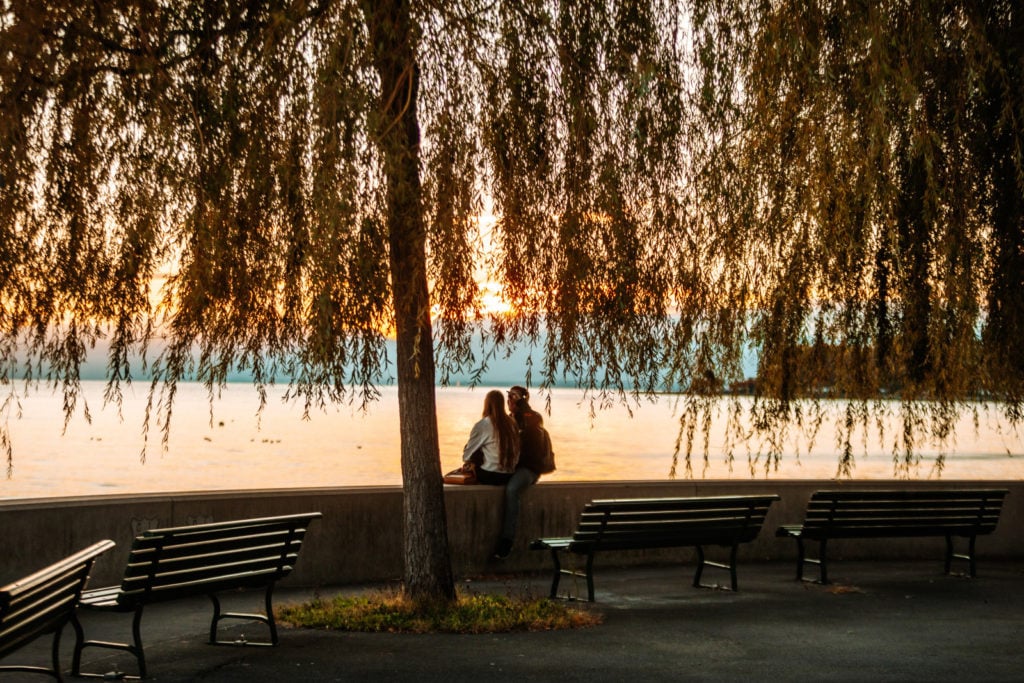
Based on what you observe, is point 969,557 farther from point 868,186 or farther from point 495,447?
point 868,186

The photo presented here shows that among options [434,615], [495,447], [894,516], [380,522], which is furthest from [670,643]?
[894,516]

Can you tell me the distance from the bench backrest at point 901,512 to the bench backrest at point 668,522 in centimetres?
68

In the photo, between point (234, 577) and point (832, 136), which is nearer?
point (832, 136)

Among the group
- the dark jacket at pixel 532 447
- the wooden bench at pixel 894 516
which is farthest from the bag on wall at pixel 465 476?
the wooden bench at pixel 894 516

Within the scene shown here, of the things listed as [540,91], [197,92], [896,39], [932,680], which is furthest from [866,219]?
[197,92]

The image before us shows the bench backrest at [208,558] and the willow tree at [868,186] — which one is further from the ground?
the willow tree at [868,186]

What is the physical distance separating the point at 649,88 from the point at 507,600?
468 cm

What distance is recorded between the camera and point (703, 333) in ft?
24.7

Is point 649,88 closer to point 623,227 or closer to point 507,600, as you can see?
point 623,227

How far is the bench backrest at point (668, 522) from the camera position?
11172 mm

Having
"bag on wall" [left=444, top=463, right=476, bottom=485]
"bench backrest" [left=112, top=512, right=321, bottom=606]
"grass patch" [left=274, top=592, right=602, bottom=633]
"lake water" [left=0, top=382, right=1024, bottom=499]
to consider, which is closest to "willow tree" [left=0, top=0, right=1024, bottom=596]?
"bench backrest" [left=112, top=512, right=321, bottom=606]

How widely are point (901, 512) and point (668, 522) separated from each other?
2738mm

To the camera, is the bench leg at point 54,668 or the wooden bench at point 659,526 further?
the wooden bench at point 659,526

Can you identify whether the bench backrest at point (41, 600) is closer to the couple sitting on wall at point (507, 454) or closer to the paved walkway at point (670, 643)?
the paved walkway at point (670, 643)
